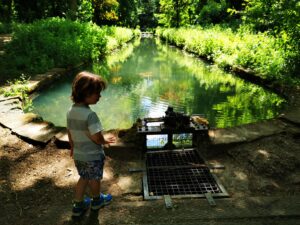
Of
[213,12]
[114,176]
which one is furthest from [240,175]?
[213,12]

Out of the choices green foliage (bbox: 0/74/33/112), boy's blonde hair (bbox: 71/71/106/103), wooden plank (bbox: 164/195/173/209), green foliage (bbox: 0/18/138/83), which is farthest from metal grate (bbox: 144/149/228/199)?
green foliage (bbox: 0/18/138/83)

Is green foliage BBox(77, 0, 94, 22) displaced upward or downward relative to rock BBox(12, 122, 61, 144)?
upward

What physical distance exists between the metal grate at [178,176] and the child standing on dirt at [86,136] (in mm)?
732

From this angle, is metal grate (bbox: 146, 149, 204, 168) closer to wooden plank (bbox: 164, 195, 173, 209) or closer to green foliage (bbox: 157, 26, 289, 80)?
wooden plank (bbox: 164, 195, 173, 209)

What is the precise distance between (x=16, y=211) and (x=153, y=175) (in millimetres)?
1683

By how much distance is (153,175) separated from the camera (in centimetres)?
426

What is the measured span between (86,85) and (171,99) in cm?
573

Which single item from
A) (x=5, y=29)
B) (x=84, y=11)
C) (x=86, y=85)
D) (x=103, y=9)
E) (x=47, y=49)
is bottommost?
(x=47, y=49)

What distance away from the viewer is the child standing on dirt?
9.76 feet

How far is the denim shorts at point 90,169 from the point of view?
319cm

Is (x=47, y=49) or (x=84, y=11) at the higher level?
(x=84, y=11)

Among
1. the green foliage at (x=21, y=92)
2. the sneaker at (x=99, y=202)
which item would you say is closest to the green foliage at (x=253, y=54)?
the green foliage at (x=21, y=92)

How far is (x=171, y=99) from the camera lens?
8.55 m

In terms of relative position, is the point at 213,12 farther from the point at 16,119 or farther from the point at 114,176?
the point at 114,176
